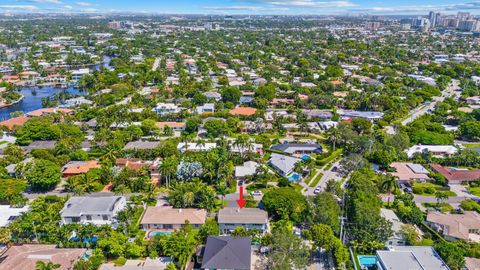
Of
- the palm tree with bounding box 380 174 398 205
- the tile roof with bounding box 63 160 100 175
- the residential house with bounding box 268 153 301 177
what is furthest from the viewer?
the residential house with bounding box 268 153 301 177

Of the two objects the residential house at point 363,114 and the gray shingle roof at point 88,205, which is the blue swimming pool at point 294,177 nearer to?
the gray shingle roof at point 88,205

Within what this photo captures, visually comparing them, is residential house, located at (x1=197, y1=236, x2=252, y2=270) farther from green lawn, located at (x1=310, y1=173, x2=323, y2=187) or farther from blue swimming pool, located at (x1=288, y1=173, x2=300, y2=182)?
green lawn, located at (x1=310, y1=173, x2=323, y2=187)

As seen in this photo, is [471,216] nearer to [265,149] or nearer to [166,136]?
[265,149]

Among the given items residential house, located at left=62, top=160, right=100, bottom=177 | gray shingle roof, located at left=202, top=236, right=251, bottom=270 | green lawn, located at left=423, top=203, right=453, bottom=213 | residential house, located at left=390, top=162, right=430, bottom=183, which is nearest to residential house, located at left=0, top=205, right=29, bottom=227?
residential house, located at left=62, top=160, right=100, bottom=177

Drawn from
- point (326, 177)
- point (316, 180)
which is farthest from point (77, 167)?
point (326, 177)

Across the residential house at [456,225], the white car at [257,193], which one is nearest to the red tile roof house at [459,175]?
the residential house at [456,225]

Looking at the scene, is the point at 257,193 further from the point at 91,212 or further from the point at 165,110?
the point at 165,110
